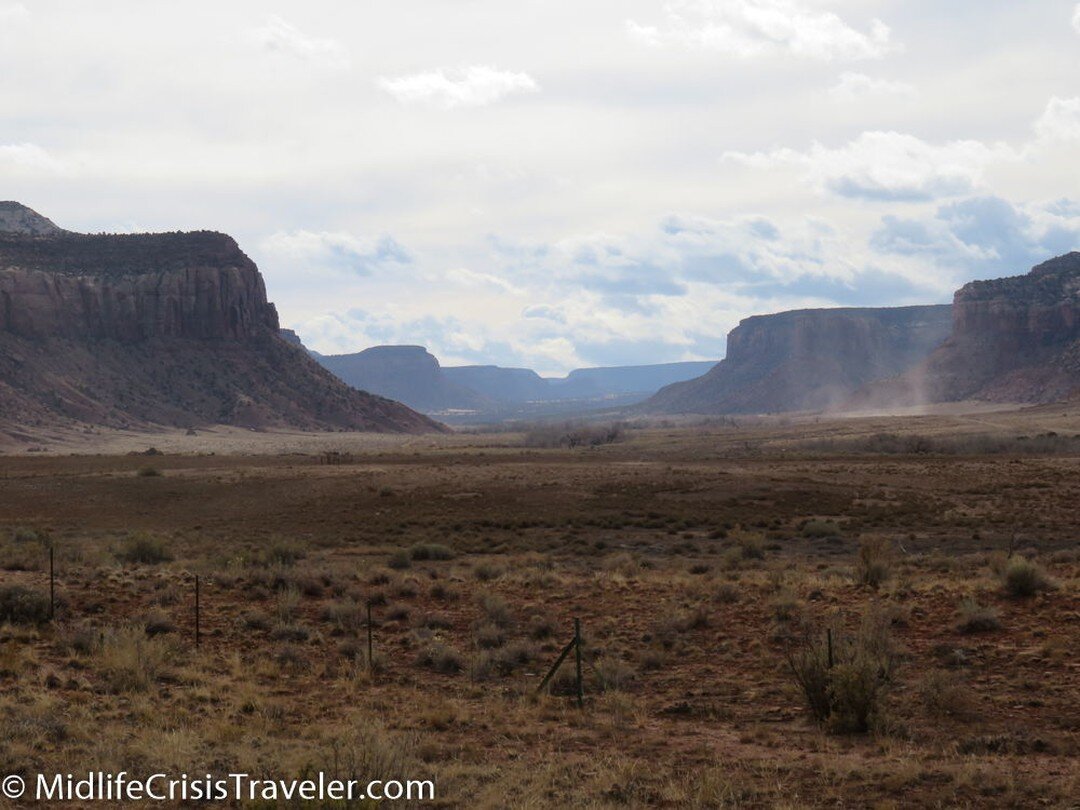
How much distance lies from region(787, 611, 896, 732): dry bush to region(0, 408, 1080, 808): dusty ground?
0.52 feet

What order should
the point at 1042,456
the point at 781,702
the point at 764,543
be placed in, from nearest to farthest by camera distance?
1. the point at 781,702
2. the point at 764,543
3. the point at 1042,456

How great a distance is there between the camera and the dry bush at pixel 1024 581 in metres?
18.0

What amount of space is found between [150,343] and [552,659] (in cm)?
14329

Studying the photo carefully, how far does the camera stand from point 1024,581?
1795 centimetres

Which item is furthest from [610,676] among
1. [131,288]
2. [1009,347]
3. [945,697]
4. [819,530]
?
[1009,347]

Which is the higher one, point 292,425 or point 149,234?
point 149,234

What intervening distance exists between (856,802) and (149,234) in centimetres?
16492

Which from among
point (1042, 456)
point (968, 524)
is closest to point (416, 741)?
point (968, 524)

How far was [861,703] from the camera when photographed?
11750mm

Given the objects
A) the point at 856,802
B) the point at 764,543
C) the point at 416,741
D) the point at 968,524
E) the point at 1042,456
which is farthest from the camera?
the point at 1042,456

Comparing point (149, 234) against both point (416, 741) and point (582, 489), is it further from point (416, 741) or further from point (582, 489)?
point (416, 741)

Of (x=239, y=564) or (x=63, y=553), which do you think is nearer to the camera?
(x=239, y=564)

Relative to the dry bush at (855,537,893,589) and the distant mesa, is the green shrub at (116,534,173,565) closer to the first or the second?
the dry bush at (855,537,893,589)

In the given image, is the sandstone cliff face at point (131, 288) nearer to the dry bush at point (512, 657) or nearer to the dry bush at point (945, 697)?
the dry bush at point (512, 657)
